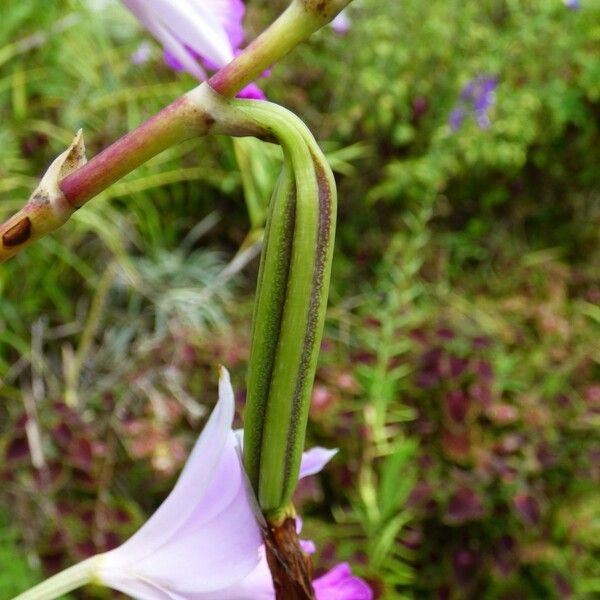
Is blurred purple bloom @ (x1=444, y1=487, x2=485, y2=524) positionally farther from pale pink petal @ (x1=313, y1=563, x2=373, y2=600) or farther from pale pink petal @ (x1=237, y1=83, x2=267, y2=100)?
pale pink petal @ (x1=237, y1=83, x2=267, y2=100)

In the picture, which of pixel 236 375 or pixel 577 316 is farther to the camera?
pixel 577 316

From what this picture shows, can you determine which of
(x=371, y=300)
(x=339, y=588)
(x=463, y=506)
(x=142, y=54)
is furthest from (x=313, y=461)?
(x=142, y=54)

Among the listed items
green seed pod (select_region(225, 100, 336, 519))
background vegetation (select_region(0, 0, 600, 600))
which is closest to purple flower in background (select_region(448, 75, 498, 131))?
background vegetation (select_region(0, 0, 600, 600))

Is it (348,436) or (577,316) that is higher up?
(348,436)

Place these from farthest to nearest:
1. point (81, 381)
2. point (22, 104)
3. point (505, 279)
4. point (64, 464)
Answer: point (505, 279) < point (22, 104) < point (81, 381) < point (64, 464)

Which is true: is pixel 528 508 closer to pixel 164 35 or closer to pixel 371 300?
pixel 371 300

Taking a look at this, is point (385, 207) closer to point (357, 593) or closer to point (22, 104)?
point (22, 104)

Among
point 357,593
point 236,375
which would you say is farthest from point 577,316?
point 357,593
